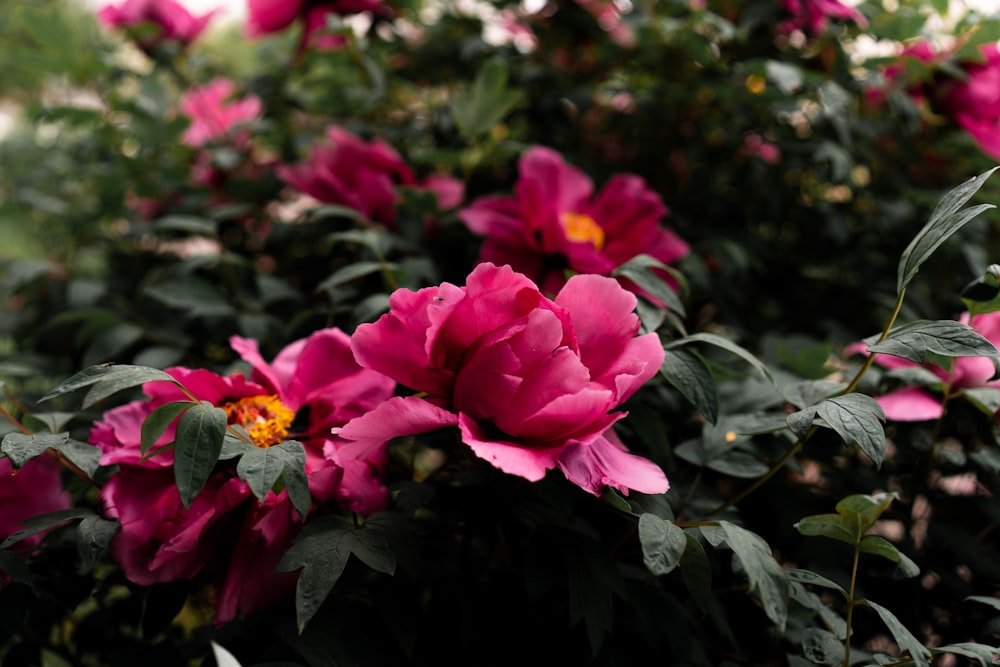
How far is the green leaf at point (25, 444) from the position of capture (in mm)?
458

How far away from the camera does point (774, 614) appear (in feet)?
1.30

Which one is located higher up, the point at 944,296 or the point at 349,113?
the point at 349,113

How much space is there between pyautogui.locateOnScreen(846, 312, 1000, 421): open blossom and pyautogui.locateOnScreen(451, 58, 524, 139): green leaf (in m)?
0.39

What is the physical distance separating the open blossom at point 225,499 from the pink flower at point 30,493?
0.07 metres

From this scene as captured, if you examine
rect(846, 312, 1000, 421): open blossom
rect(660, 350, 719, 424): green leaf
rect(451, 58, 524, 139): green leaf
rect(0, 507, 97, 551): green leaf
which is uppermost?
rect(451, 58, 524, 139): green leaf

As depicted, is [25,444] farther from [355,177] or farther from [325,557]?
[355,177]

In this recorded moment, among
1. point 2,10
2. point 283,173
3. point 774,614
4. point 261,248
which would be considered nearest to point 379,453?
point 774,614

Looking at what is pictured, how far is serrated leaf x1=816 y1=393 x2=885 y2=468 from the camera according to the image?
1.44 ft

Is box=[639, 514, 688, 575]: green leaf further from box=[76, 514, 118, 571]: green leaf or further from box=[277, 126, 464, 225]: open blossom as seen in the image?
box=[277, 126, 464, 225]: open blossom

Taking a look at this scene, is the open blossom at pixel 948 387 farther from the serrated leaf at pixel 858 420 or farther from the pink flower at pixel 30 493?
the pink flower at pixel 30 493

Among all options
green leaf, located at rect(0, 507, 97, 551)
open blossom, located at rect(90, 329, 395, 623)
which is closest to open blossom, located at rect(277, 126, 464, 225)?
open blossom, located at rect(90, 329, 395, 623)

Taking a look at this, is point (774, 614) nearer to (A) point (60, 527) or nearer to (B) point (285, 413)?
(B) point (285, 413)

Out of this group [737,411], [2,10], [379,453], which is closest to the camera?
[379,453]

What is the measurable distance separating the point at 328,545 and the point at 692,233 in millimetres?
567
